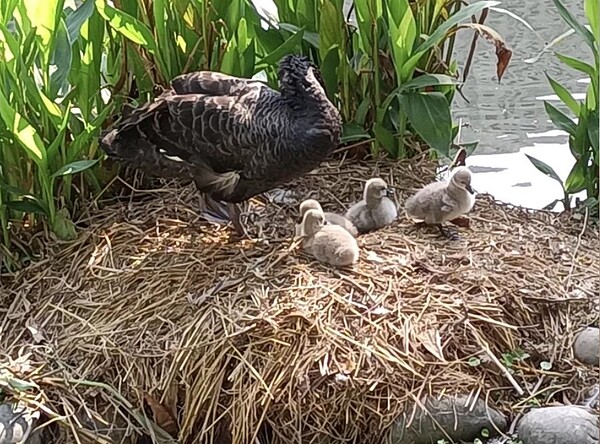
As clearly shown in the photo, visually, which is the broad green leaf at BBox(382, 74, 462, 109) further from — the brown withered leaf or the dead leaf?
the dead leaf

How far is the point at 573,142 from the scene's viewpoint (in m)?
2.32

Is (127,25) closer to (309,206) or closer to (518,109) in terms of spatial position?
(309,206)

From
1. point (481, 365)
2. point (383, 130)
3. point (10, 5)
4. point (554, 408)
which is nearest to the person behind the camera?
point (554, 408)

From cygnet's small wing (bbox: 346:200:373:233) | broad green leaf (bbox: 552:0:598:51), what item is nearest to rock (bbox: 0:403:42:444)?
cygnet's small wing (bbox: 346:200:373:233)

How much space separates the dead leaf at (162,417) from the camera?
182 centimetres

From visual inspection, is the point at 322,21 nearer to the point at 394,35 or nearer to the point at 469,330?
the point at 394,35

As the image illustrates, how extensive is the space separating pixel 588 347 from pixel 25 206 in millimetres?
1173

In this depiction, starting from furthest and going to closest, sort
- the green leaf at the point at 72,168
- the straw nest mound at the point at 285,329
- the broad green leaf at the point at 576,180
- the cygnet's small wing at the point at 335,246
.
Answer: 1. the broad green leaf at the point at 576,180
2. the green leaf at the point at 72,168
3. the cygnet's small wing at the point at 335,246
4. the straw nest mound at the point at 285,329

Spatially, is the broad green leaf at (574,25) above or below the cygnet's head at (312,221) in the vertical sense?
above

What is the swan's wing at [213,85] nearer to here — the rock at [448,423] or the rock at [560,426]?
the rock at [448,423]

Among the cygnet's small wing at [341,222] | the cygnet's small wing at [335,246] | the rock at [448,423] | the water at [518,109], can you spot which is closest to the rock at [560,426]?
the rock at [448,423]

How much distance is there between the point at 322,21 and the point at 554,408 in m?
1.09

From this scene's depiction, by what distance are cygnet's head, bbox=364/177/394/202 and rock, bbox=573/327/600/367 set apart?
510mm

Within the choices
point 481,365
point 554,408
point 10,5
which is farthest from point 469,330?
point 10,5
